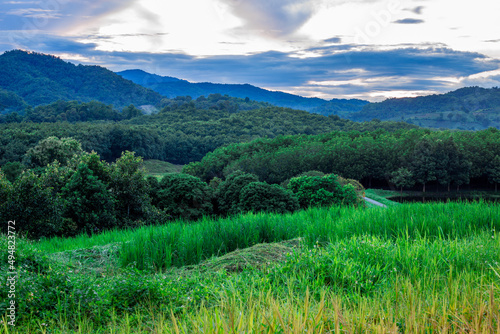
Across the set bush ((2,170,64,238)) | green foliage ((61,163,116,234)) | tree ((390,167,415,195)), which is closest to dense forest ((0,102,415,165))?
tree ((390,167,415,195))

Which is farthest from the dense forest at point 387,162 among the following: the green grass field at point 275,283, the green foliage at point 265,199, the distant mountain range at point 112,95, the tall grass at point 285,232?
the distant mountain range at point 112,95

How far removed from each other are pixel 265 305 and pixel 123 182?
48.4ft

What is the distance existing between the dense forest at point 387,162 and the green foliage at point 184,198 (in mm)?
27925

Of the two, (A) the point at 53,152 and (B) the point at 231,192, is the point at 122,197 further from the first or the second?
(A) the point at 53,152

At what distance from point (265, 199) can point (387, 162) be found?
3700 centimetres

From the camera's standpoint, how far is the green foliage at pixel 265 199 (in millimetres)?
17062

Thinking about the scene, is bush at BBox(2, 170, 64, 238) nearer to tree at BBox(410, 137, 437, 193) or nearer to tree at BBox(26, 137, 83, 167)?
tree at BBox(26, 137, 83, 167)

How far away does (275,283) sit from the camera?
447 centimetres

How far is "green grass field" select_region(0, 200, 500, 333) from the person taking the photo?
2.91 m

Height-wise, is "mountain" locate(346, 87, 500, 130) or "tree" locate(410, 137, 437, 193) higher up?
"mountain" locate(346, 87, 500, 130)

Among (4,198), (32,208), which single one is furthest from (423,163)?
(4,198)

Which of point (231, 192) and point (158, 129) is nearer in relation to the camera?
point (231, 192)

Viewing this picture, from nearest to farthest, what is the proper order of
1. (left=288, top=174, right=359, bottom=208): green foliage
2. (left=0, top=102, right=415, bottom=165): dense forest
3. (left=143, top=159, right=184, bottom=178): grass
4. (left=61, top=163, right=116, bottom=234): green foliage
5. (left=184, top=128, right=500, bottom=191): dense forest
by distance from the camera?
(left=61, top=163, right=116, bottom=234): green foliage
(left=288, top=174, right=359, bottom=208): green foliage
(left=184, top=128, right=500, bottom=191): dense forest
(left=0, top=102, right=415, bottom=165): dense forest
(left=143, top=159, right=184, bottom=178): grass

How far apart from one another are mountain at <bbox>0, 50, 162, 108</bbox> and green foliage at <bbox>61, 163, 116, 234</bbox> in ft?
449
